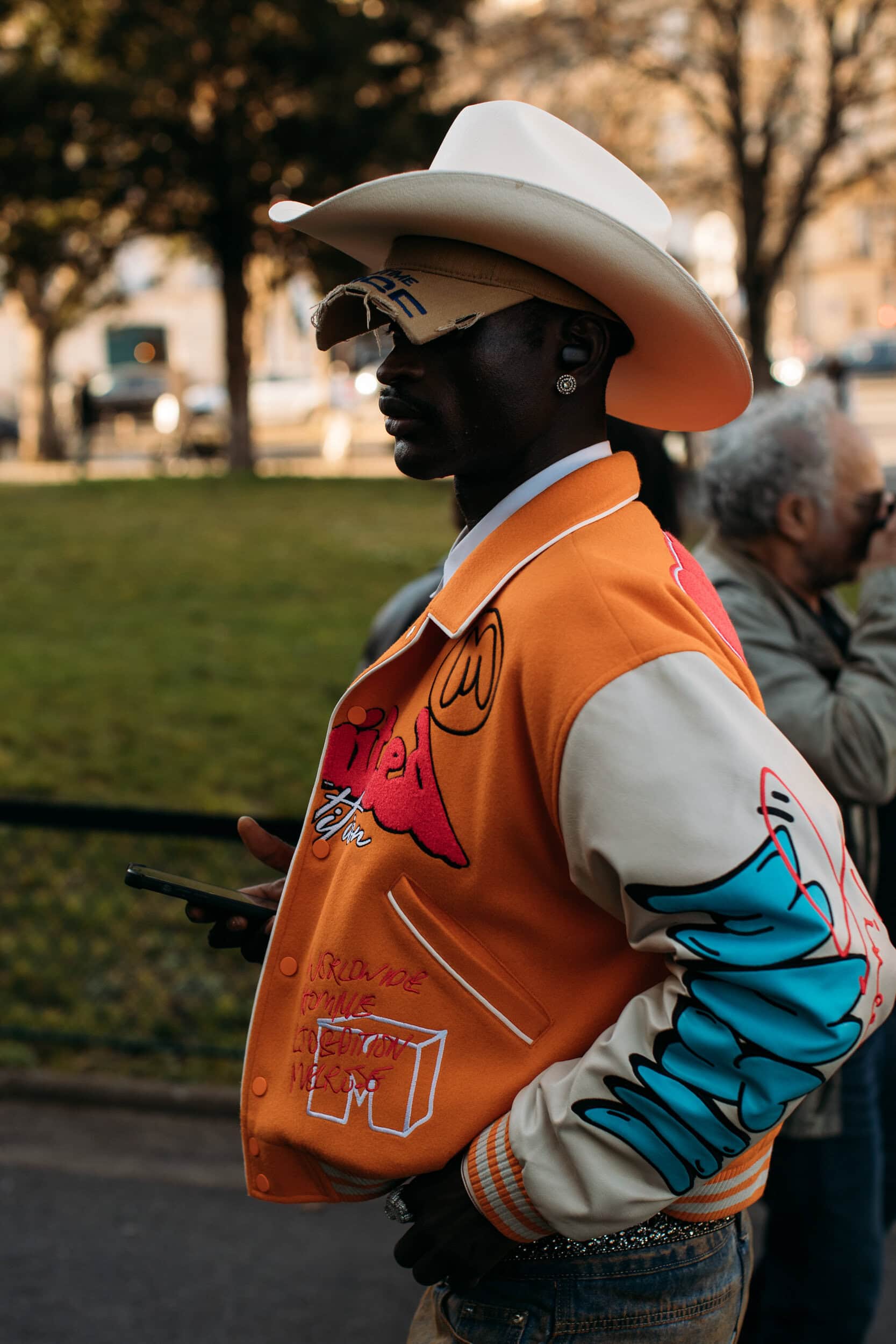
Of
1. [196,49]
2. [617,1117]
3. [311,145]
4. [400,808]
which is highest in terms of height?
[196,49]

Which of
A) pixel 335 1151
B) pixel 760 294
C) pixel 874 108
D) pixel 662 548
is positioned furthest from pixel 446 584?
pixel 874 108

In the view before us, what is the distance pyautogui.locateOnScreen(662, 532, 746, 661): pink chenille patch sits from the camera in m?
1.52

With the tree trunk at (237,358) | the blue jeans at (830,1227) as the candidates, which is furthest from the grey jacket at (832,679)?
the tree trunk at (237,358)

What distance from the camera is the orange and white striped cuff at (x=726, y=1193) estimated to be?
1.56 metres

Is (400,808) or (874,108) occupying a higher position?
(874,108)

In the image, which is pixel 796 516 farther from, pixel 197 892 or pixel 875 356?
pixel 875 356

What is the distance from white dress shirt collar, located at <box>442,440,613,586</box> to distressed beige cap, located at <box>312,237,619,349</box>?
0.50 ft

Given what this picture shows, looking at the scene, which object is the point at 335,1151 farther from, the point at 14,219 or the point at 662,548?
the point at 14,219

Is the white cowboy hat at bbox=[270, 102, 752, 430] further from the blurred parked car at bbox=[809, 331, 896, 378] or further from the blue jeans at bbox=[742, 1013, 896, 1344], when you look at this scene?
the blurred parked car at bbox=[809, 331, 896, 378]

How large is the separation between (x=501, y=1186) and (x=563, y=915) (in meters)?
0.28

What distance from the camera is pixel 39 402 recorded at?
26641mm

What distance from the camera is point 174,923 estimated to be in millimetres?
5426

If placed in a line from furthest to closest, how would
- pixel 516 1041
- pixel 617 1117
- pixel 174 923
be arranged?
pixel 174 923 < pixel 516 1041 < pixel 617 1117

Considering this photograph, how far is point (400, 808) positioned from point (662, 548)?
40 cm
